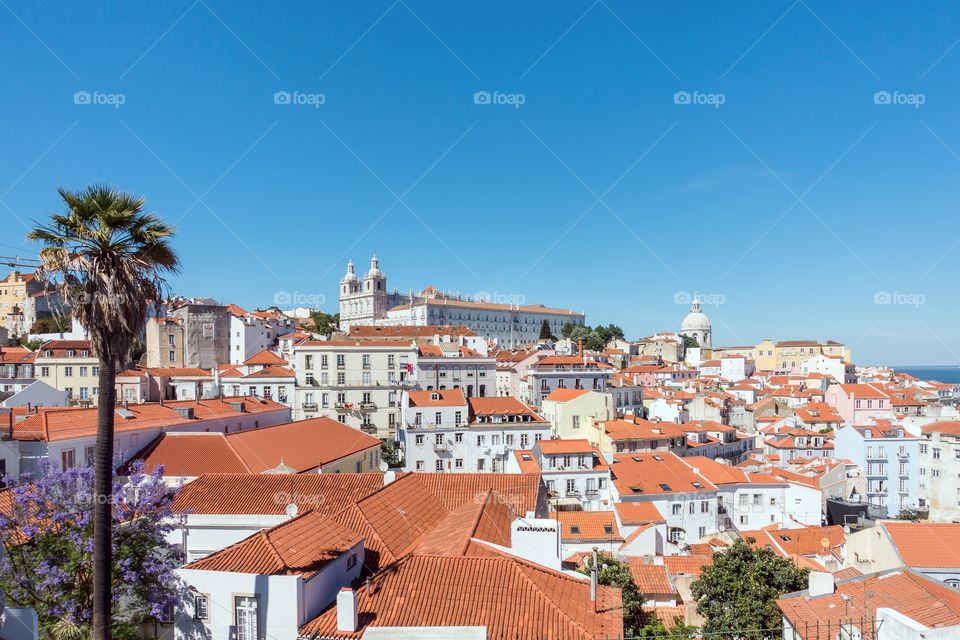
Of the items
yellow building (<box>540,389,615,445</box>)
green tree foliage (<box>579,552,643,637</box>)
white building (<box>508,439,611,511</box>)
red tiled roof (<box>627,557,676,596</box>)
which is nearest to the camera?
green tree foliage (<box>579,552,643,637</box>)

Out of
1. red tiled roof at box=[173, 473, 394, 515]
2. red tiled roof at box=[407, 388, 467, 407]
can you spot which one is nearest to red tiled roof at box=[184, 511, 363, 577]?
red tiled roof at box=[173, 473, 394, 515]

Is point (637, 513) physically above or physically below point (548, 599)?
below

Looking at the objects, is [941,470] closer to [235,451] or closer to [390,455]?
[390,455]

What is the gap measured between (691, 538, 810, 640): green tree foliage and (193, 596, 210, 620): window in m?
13.3

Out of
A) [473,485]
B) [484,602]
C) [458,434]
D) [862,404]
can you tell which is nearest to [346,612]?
[484,602]

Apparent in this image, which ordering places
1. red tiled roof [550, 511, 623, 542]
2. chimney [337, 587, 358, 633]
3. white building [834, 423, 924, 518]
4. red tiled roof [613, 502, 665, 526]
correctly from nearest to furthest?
1. chimney [337, 587, 358, 633]
2. red tiled roof [550, 511, 623, 542]
3. red tiled roof [613, 502, 665, 526]
4. white building [834, 423, 924, 518]

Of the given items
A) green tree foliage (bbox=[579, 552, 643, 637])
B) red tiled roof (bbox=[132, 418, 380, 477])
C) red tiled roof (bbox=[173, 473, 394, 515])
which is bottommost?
green tree foliage (bbox=[579, 552, 643, 637])

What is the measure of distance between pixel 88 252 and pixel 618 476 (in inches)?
1375

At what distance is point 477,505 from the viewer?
61.3 ft

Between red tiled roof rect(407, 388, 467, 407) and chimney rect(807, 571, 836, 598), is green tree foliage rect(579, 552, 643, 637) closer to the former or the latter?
chimney rect(807, 571, 836, 598)

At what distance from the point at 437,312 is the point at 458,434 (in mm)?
85663

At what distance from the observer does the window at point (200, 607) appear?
1108 cm

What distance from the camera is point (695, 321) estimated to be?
177 metres

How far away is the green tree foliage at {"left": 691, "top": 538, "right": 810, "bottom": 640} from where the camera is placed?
647 inches
